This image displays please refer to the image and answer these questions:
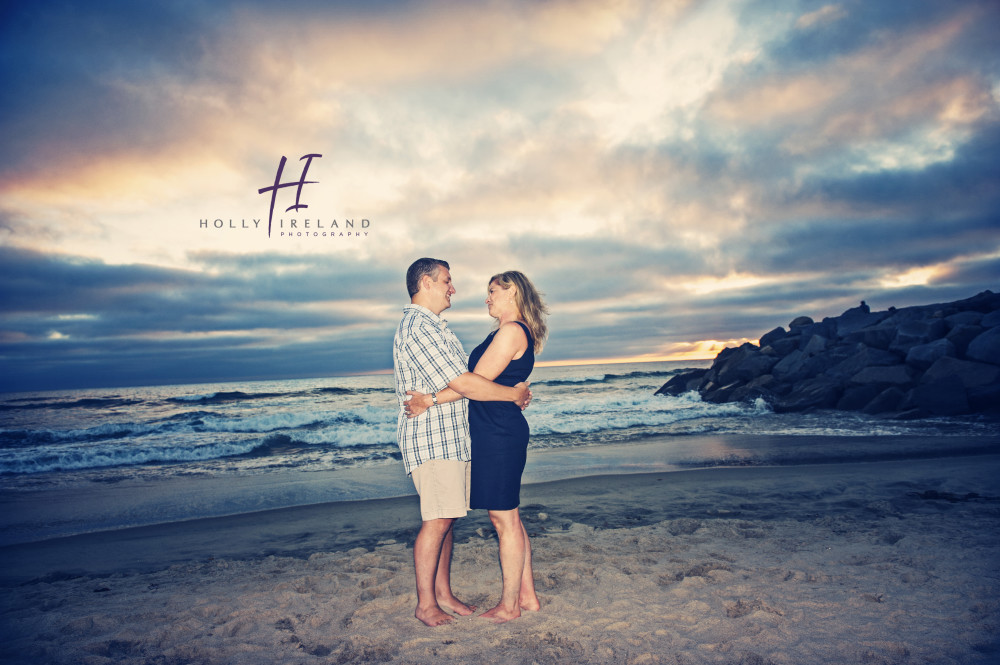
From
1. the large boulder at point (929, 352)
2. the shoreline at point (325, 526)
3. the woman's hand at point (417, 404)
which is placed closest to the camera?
the woman's hand at point (417, 404)

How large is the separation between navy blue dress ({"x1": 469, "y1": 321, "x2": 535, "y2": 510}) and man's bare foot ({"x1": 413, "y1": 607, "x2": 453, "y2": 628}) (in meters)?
0.70

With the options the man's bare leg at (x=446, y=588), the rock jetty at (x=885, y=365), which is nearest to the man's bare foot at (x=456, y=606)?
the man's bare leg at (x=446, y=588)

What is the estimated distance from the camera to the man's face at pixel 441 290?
355cm

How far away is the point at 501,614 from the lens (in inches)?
134

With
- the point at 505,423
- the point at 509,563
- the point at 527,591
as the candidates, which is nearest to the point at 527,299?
the point at 505,423

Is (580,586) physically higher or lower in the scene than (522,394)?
lower

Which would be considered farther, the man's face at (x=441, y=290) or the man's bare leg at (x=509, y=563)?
the man's face at (x=441, y=290)

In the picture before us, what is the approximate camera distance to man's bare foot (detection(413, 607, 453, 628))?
3342mm

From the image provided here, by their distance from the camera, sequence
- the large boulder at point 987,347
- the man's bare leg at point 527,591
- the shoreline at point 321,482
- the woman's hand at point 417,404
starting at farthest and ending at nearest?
1. the large boulder at point 987,347
2. the shoreline at point 321,482
3. the man's bare leg at point 527,591
4. the woman's hand at point 417,404

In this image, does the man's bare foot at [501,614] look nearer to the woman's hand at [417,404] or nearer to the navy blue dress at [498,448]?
the navy blue dress at [498,448]

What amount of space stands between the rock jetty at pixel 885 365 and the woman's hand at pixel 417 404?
1402 centimetres

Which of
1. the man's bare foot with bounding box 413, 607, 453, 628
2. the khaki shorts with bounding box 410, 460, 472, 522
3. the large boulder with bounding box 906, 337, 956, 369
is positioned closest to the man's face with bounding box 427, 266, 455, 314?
the khaki shorts with bounding box 410, 460, 472, 522

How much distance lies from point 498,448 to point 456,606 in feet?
3.77

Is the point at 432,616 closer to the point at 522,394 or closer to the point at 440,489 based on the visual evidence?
the point at 440,489
